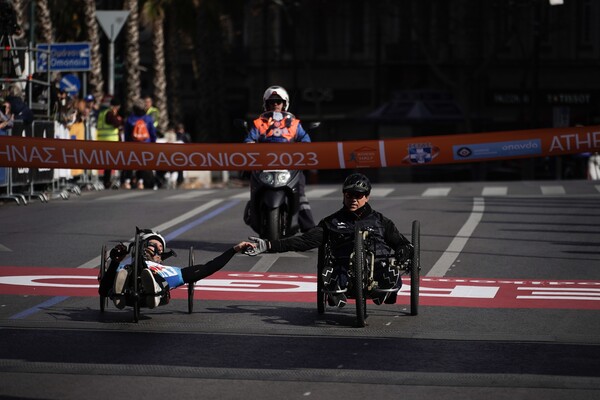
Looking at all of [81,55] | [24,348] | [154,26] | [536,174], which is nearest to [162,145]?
[24,348]

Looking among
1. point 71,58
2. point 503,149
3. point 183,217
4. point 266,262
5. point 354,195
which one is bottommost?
point 183,217

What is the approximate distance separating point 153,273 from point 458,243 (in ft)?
24.1

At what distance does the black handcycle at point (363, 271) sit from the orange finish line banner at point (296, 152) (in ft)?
4.95

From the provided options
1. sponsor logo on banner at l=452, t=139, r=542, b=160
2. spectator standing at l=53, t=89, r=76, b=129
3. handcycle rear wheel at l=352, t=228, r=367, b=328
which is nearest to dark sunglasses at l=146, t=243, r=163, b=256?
handcycle rear wheel at l=352, t=228, r=367, b=328

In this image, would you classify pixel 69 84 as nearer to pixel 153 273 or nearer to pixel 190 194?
pixel 190 194

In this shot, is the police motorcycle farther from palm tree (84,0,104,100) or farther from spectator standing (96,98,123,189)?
palm tree (84,0,104,100)

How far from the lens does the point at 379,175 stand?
60.2 m

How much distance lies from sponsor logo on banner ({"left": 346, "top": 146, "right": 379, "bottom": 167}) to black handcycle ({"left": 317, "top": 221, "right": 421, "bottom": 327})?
5.32 ft

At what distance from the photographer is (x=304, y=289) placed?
14156mm

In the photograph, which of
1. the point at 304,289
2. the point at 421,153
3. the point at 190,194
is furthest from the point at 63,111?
the point at 421,153

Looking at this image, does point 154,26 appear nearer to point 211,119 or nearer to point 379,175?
point 211,119

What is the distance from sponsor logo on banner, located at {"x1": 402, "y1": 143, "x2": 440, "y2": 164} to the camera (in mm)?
13195

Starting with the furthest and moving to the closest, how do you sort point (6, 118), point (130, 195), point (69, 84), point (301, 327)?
point (69, 84) < point (130, 195) < point (6, 118) < point (301, 327)

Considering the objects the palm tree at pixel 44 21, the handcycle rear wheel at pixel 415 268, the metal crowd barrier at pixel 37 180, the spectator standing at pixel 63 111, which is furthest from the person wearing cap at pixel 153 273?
the palm tree at pixel 44 21
